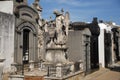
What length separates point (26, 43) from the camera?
1652 cm

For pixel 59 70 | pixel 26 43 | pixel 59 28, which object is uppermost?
pixel 59 28

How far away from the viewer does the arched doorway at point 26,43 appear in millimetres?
15062

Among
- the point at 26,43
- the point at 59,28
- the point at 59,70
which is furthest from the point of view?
the point at 26,43

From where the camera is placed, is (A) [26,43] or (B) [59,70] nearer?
(B) [59,70]

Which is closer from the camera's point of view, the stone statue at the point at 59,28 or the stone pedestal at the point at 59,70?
the stone pedestal at the point at 59,70

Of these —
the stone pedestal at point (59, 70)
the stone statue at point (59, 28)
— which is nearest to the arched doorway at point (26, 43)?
the stone statue at point (59, 28)

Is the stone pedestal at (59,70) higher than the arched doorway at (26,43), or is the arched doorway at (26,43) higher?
the arched doorway at (26,43)

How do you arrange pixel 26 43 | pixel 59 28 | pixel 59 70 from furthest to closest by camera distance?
pixel 26 43 → pixel 59 28 → pixel 59 70

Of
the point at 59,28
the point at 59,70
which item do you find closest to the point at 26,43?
the point at 59,28

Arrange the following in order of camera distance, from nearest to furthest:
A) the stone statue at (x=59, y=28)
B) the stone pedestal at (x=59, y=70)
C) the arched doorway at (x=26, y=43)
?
the stone pedestal at (x=59, y=70) < the stone statue at (x=59, y=28) < the arched doorway at (x=26, y=43)

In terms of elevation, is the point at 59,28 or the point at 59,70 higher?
the point at 59,28

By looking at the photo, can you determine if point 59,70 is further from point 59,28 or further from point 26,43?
point 26,43

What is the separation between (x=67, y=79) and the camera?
1202 centimetres

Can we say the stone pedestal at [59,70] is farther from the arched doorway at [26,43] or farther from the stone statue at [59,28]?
the arched doorway at [26,43]
